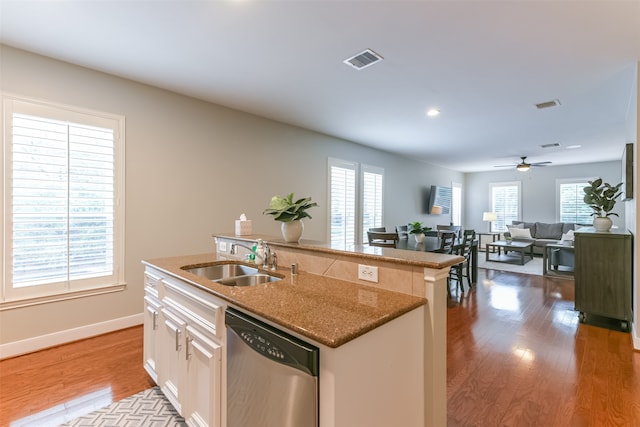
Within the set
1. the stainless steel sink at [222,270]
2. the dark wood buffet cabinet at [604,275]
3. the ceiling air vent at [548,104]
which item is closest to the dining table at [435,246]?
the dark wood buffet cabinet at [604,275]

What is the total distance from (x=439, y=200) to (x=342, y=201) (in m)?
4.23

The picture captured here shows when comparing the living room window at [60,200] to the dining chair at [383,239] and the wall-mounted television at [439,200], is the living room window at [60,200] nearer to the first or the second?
the dining chair at [383,239]

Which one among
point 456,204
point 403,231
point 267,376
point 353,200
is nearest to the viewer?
point 267,376

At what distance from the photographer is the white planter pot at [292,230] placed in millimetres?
2176

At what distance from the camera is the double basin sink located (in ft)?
6.81

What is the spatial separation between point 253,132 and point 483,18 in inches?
121

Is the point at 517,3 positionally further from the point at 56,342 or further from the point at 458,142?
the point at 56,342

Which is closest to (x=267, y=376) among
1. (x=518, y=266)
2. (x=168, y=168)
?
(x=168, y=168)

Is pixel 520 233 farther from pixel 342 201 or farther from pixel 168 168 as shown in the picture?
pixel 168 168

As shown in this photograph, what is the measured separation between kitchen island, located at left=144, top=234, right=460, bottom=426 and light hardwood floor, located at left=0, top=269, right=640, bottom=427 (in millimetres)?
841

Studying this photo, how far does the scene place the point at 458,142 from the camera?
5.77 m

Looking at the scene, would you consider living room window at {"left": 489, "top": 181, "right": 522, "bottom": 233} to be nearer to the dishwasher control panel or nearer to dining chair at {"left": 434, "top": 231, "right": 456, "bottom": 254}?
dining chair at {"left": 434, "top": 231, "right": 456, "bottom": 254}

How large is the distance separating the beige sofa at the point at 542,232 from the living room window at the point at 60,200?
892 centimetres

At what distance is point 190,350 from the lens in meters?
1.66
